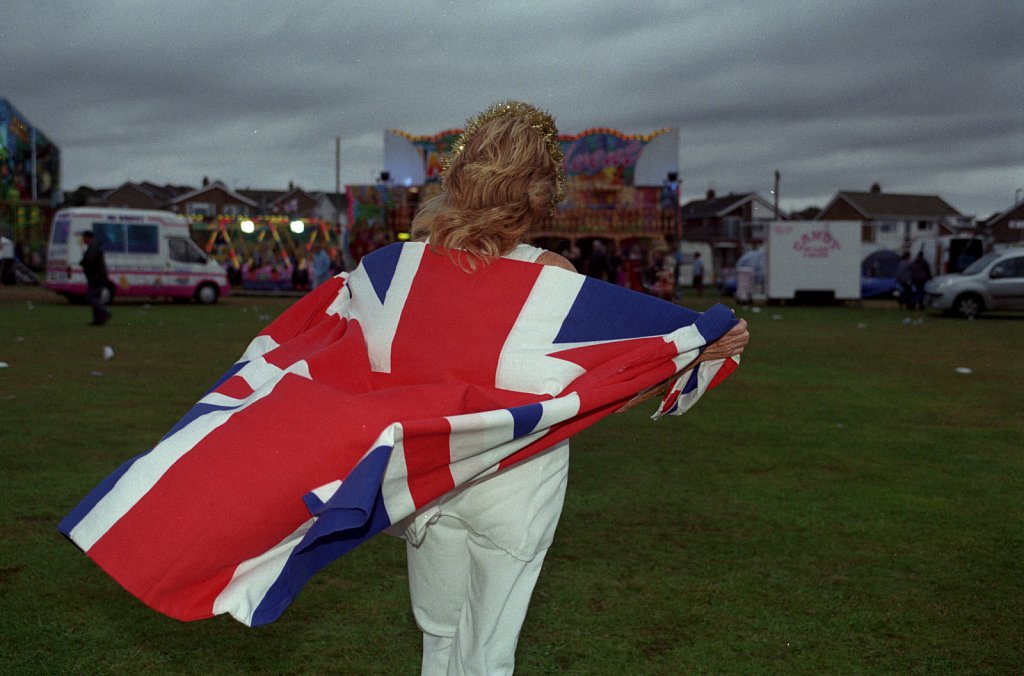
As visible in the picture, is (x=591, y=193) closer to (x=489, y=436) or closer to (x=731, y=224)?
(x=489, y=436)

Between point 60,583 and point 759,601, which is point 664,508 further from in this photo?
point 60,583

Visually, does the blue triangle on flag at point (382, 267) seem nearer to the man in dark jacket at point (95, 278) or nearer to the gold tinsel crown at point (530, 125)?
the gold tinsel crown at point (530, 125)

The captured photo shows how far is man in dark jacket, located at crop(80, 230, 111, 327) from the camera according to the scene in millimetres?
18109

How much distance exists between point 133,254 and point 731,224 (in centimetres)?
6926

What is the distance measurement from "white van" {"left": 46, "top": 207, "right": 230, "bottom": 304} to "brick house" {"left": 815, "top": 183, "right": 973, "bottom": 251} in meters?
67.3

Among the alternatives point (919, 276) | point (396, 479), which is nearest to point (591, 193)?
point (919, 276)

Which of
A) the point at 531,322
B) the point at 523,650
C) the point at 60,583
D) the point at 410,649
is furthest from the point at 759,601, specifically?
the point at 60,583

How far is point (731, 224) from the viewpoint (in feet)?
287

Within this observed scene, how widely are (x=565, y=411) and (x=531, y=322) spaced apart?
0.84 feet

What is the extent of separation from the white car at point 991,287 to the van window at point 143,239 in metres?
21.6

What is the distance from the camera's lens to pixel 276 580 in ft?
7.72

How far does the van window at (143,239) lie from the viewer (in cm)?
2616

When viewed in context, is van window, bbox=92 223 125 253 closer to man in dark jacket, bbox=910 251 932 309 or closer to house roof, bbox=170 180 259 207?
man in dark jacket, bbox=910 251 932 309

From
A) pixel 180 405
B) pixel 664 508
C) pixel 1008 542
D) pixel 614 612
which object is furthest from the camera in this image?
pixel 180 405
